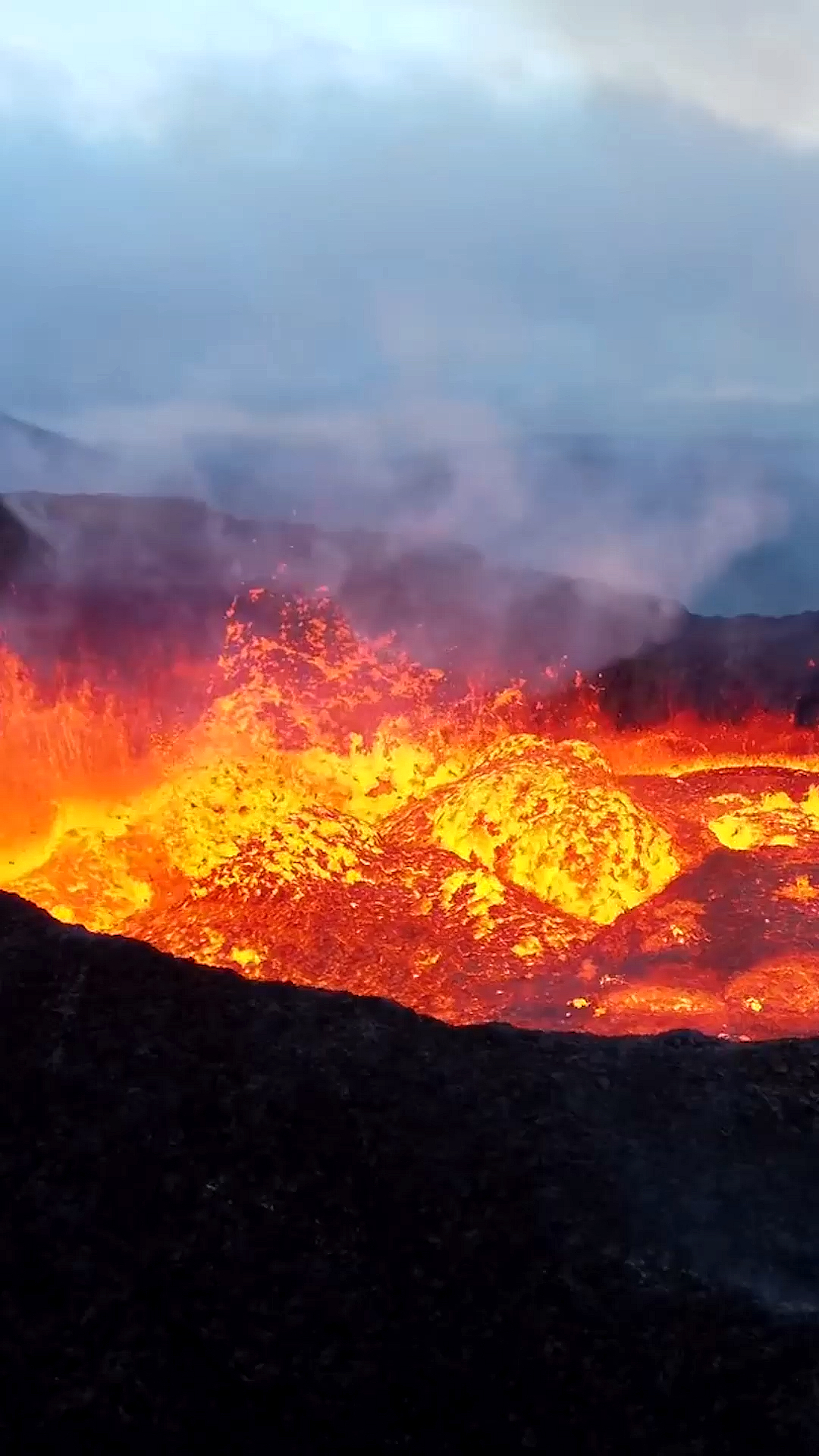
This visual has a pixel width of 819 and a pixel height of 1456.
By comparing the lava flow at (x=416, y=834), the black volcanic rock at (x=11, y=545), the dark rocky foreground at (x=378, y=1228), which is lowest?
the dark rocky foreground at (x=378, y=1228)

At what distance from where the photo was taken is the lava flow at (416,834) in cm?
1242

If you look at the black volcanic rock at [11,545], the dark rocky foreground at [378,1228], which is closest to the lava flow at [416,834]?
the black volcanic rock at [11,545]

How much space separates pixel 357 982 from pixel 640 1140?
6229mm

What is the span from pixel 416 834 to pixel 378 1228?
33.1 feet

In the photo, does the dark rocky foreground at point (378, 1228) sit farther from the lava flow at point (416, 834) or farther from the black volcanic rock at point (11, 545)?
the black volcanic rock at point (11, 545)

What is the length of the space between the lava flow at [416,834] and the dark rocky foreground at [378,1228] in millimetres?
4655

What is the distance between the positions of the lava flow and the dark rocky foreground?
465 centimetres

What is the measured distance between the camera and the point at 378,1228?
5.61m

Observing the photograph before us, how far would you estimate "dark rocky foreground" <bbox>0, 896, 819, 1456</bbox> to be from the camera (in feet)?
16.0

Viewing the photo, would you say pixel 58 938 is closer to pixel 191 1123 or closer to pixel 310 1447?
pixel 191 1123

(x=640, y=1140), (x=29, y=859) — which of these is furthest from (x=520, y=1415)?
(x=29, y=859)

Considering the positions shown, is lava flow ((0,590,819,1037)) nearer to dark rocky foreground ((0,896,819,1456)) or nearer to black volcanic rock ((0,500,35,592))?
black volcanic rock ((0,500,35,592))

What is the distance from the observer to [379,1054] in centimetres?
669

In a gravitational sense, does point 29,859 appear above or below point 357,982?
above
